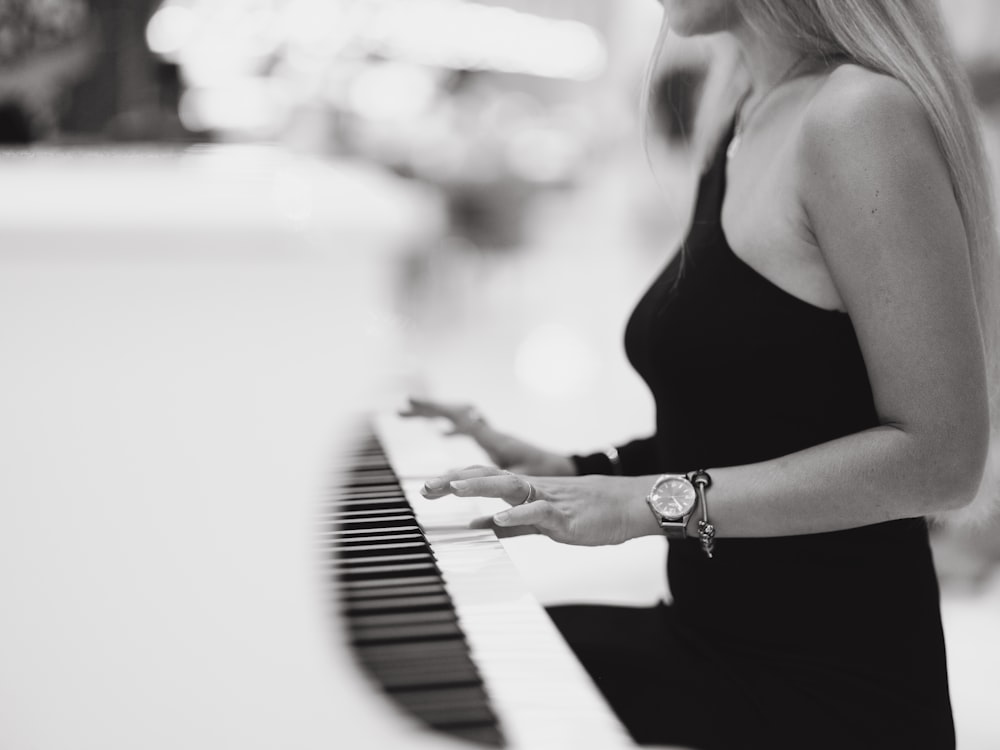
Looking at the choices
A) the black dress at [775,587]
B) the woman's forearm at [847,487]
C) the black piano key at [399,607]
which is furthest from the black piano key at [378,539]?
the black dress at [775,587]

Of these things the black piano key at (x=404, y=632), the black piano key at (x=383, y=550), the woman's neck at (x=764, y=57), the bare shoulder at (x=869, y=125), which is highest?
the woman's neck at (x=764, y=57)

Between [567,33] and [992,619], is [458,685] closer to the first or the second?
[992,619]

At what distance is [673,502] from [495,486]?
0.16 metres

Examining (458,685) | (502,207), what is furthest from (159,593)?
(502,207)

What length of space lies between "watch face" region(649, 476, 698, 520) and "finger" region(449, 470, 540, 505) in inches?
4.2

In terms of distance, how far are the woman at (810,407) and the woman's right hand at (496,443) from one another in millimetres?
167

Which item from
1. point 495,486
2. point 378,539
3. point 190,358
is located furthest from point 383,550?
point 190,358

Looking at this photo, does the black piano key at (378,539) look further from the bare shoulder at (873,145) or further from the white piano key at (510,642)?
the bare shoulder at (873,145)

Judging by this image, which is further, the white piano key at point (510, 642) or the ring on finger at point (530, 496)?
the ring on finger at point (530, 496)

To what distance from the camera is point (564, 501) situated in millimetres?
811

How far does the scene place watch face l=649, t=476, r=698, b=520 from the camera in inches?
32.8

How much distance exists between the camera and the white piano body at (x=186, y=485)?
328 mm

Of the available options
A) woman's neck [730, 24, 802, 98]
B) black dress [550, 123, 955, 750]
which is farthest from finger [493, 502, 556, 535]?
woman's neck [730, 24, 802, 98]

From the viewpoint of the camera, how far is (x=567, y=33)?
13383 mm
